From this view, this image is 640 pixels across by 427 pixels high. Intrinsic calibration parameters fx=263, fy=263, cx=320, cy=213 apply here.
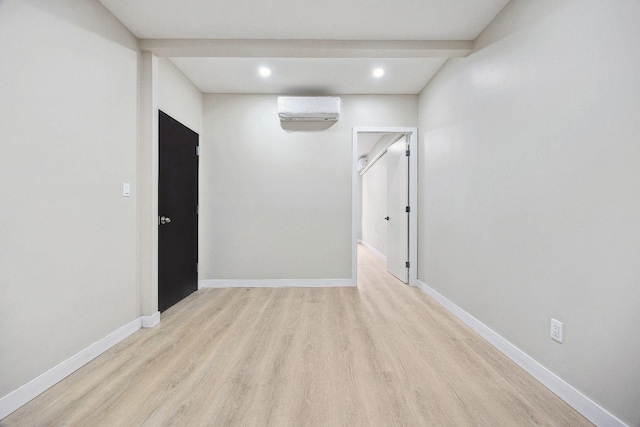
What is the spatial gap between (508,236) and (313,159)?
96.9 inches

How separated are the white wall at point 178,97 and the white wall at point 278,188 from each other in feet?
0.65

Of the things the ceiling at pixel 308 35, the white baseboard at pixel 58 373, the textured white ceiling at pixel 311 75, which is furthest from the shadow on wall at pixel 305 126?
the white baseboard at pixel 58 373

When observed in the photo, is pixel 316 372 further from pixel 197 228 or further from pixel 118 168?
pixel 197 228

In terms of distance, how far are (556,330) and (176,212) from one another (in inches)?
134

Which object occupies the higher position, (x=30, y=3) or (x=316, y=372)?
(x=30, y=3)

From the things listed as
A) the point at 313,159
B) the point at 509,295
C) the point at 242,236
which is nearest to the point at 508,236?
the point at 509,295

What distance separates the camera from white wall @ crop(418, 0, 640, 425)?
1211 mm

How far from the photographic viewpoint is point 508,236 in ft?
6.34

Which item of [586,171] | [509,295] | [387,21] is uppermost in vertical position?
[387,21]

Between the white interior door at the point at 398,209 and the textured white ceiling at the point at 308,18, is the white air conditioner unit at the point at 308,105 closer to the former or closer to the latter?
the textured white ceiling at the point at 308,18

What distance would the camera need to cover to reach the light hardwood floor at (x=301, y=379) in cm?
135

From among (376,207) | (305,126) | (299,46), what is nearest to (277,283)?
(305,126)

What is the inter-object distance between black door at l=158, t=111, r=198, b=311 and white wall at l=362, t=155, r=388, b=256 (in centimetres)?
366

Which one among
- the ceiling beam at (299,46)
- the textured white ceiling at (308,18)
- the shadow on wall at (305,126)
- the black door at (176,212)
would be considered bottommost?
the black door at (176,212)
